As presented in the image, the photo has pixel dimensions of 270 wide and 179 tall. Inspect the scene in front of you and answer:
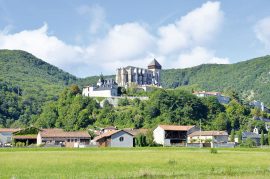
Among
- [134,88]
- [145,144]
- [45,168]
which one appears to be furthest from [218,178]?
[134,88]

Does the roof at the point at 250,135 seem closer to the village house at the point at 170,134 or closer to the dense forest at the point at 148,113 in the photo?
the dense forest at the point at 148,113

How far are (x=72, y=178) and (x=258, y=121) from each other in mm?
140712

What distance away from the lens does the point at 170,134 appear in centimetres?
11662

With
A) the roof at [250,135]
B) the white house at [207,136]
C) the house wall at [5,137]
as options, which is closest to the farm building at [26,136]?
the house wall at [5,137]

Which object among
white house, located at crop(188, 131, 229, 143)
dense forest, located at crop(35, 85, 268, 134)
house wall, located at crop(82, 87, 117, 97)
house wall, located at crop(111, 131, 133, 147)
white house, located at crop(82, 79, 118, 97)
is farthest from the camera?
white house, located at crop(82, 79, 118, 97)

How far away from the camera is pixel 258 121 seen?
520 ft

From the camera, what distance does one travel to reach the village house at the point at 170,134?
113938mm

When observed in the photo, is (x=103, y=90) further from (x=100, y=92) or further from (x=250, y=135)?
(x=250, y=135)

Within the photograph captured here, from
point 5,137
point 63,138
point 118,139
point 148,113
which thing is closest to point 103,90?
point 148,113

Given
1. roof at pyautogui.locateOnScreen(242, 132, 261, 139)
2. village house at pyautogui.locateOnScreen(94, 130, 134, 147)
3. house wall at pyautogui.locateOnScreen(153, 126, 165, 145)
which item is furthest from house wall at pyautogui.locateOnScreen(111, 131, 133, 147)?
roof at pyautogui.locateOnScreen(242, 132, 261, 139)

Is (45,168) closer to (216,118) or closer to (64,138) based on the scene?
(64,138)

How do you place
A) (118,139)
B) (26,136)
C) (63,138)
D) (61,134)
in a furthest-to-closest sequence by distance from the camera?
(26,136)
(61,134)
(63,138)
(118,139)

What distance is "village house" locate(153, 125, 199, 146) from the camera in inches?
4486

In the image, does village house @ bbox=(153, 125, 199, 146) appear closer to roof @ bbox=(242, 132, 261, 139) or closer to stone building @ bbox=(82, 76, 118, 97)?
roof @ bbox=(242, 132, 261, 139)
